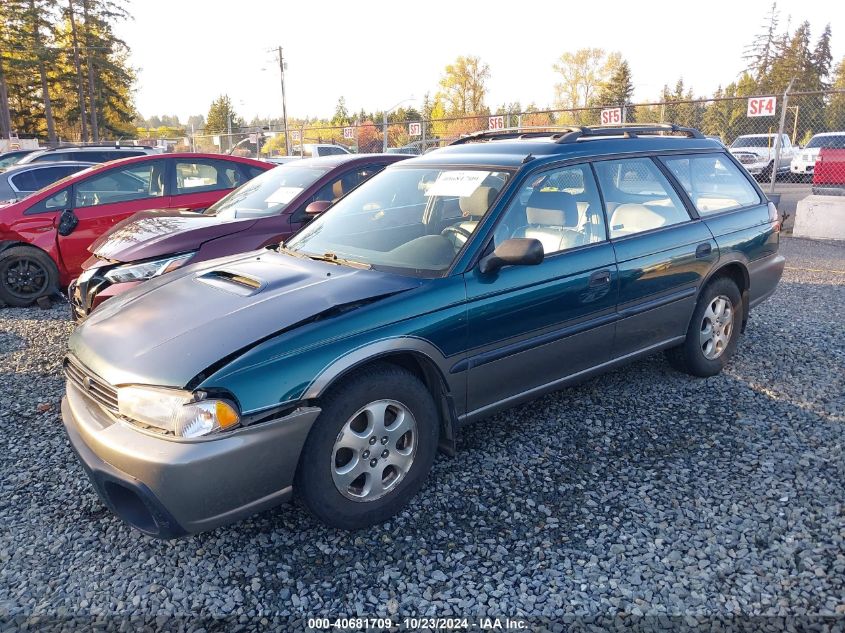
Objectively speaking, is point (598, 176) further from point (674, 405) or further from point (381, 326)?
point (381, 326)

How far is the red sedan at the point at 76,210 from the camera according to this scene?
23.4ft

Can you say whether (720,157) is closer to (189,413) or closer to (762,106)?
(189,413)

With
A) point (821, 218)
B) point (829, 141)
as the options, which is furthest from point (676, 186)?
point (829, 141)

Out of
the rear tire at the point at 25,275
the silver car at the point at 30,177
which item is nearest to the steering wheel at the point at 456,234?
the rear tire at the point at 25,275

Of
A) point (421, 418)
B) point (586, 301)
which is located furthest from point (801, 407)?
point (421, 418)

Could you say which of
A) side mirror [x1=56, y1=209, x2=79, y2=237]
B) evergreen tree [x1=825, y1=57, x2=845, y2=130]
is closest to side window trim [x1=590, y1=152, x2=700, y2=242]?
side mirror [x1=56, y1=209, x2=79, y2=237]

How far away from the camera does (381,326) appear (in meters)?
2.81

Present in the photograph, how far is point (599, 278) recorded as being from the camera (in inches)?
143

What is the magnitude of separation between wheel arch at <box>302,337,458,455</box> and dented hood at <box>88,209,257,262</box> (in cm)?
305

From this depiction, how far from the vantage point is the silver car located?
1077 cm

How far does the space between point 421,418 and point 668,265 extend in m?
2.09

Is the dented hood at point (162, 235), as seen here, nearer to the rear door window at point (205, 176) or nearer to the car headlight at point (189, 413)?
the rear door window at point (205, 176)

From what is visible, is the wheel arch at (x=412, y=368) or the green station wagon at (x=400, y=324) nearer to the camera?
the green station wagon at (x=400, y=324)

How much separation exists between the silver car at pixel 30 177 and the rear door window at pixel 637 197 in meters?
10.0
